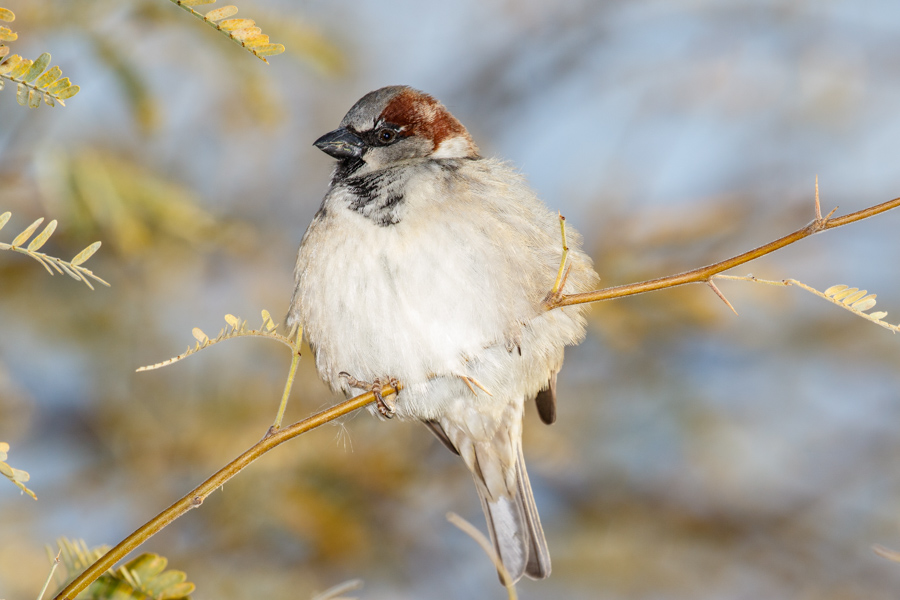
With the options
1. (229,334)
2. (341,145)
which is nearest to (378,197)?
(341,145)

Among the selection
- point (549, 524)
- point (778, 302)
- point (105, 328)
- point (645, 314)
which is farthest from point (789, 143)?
point (105, 328)

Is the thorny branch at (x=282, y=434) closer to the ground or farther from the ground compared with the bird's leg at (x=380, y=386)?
closer to the ground

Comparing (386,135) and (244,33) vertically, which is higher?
(386,135)

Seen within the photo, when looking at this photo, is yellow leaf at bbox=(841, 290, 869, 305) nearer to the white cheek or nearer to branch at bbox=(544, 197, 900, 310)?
branch at bbox=(544, 197, 900, 310)

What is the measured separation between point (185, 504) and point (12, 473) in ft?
0.85

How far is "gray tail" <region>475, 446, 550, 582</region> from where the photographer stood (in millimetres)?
2816

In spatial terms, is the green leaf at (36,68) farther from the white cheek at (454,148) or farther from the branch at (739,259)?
the white cheek at (454,148)

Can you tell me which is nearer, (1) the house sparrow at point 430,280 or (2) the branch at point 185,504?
(2) the branch at point 185,504

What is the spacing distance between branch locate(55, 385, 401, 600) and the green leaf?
590mm

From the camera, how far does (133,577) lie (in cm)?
133

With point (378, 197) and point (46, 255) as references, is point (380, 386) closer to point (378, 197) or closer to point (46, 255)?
point (378, 197)

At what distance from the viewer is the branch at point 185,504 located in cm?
109

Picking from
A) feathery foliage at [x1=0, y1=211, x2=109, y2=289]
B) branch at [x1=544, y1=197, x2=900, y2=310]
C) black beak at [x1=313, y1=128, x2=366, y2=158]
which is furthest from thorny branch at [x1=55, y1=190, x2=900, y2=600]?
black beak at [x1=313, y1=128, x2=366, y2=158]

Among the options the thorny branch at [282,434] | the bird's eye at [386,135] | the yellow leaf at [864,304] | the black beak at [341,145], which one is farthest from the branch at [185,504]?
the bird's eye at [386,135]
